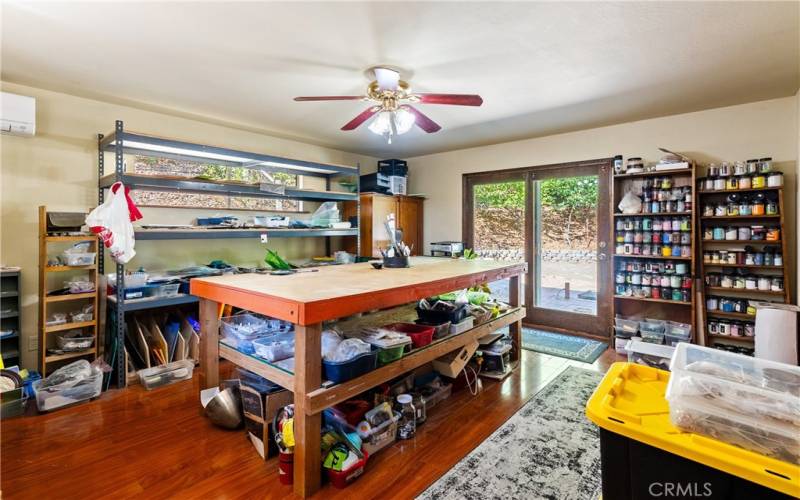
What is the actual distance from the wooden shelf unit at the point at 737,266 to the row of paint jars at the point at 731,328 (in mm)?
31

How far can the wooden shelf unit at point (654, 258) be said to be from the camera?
12.1ft

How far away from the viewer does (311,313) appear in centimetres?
161

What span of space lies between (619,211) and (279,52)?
3770mm

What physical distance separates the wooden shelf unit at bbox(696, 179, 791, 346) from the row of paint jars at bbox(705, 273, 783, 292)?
1.4 inches

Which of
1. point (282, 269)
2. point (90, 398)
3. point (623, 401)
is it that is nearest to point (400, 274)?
point (282, 269)

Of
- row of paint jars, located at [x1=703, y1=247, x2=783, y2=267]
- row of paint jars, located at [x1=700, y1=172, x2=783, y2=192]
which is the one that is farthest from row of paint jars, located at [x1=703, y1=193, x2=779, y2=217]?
row of paint jars, located at [x1=703, y1=247, x2=783, y2=267]

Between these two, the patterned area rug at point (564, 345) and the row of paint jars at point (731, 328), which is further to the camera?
the patterned area rug at point (564, 345)

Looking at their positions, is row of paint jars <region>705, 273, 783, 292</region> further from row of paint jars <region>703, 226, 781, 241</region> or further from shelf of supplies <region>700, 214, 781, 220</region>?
shelf of supplies <region>700, 214, 781, 220</region>

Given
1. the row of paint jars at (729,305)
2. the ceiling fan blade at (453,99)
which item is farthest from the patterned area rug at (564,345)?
the ceiling fan blade at (453,99)

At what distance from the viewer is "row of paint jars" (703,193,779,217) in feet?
11.0

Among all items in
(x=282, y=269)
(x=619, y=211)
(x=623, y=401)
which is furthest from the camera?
(x=619, y=211)

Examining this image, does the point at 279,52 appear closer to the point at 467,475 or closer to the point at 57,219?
the point at 57,219

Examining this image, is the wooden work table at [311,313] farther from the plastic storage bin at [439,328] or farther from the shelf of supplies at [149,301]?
the shelf of supplies at [149,301]

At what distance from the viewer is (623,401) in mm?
954
